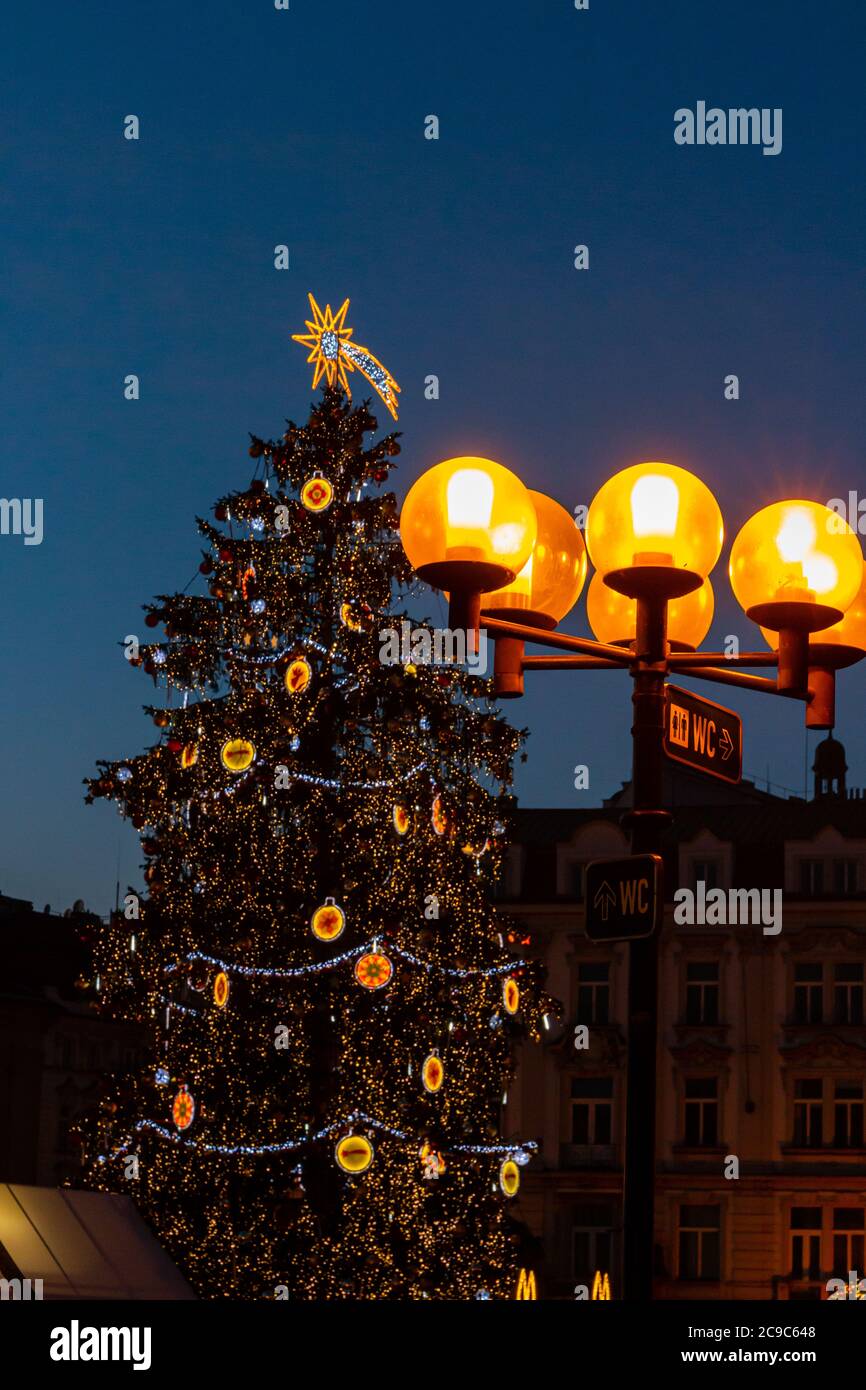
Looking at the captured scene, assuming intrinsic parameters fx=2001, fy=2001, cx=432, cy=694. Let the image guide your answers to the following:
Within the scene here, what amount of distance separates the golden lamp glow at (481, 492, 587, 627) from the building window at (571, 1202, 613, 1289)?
1417 inches

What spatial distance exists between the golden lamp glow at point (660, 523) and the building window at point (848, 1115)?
118ft

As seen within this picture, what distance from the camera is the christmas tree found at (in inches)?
618

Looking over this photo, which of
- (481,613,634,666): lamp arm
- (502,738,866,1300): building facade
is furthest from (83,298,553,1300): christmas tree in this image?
(502,738,866,1300): building facade

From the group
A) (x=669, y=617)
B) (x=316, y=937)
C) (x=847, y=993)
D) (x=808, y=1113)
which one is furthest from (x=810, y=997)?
(x=669, y=617)

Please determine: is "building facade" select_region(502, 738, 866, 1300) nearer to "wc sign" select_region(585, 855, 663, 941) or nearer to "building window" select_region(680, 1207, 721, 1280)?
"building window" select_region(680, 1207, 721, 1280)

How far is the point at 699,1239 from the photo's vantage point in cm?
4066

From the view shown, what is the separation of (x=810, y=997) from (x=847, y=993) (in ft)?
2.50

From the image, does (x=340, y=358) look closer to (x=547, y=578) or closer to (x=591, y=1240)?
(x=547, y=578)

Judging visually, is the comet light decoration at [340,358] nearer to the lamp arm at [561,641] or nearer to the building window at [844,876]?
the lamp arm at [561,641]

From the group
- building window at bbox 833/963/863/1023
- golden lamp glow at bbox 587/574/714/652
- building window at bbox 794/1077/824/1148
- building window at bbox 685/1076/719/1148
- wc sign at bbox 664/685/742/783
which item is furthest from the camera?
building window at bbox 685/1076/719/1148

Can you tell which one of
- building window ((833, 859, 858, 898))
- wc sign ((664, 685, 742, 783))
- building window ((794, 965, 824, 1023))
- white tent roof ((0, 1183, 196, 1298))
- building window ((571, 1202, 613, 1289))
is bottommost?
building window ((571, 1202, 613, 1289))

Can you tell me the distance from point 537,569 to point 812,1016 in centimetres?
3568
